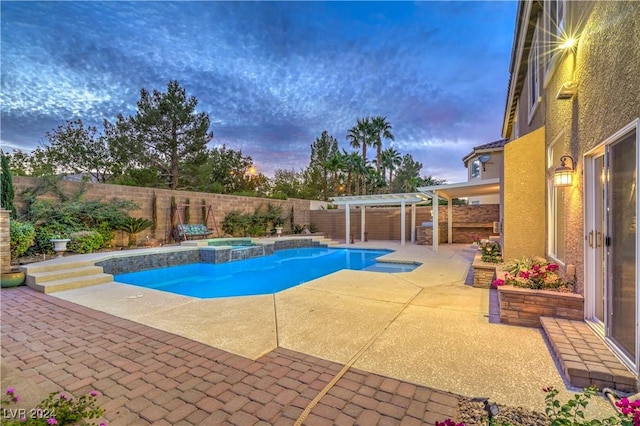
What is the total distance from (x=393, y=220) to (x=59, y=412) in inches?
729

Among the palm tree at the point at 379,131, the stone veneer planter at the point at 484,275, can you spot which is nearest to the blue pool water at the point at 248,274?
the stone veneer planter at the point at 484,275

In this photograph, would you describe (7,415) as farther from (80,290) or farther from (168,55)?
(168,55)

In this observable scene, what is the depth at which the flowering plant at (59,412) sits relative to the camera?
203 cm

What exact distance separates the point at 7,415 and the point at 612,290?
5.38m

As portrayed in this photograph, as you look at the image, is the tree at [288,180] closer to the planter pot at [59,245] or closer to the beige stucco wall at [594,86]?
the planter pot at [59,245]

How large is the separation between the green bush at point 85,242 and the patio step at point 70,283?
3623 millimetres

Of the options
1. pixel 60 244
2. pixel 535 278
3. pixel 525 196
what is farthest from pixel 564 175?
pixel 60 244

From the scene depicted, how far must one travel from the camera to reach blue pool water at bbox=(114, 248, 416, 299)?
26.2 feet

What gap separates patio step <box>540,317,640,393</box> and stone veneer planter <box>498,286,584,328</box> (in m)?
0.33

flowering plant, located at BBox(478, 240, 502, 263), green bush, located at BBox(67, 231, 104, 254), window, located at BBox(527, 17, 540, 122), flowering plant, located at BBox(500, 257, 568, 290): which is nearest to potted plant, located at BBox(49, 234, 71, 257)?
green bush, located at BBox(67, 231, 104, 254)

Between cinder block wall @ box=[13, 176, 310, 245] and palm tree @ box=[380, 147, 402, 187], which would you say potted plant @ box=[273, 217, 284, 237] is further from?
palm tree @ box=[380, 147, 402, 187]

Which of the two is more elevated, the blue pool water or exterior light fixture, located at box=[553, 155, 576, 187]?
exterior light fixture, located at box=[553, 155, 576, 187]

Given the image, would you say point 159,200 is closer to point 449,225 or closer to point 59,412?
point 59,412

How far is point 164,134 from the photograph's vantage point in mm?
20391
